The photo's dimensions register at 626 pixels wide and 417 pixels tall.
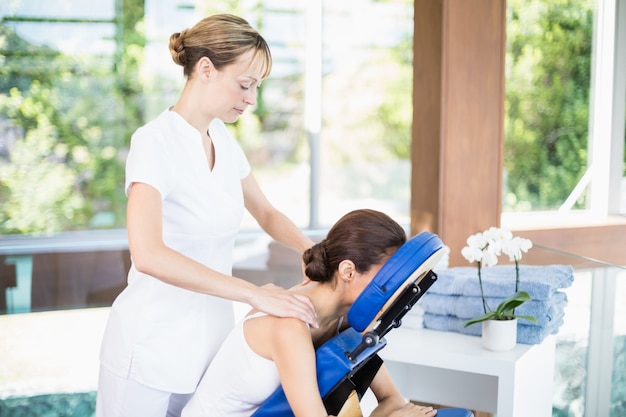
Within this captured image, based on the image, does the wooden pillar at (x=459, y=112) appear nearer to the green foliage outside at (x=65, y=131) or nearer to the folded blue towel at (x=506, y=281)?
the folded blue towel at (x=506, y=281)

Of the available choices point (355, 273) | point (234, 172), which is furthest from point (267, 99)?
point (355, 273)

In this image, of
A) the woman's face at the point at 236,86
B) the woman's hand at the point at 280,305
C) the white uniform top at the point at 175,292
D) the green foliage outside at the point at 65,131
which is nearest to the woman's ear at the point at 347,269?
the woman's hand at the point at 280,305

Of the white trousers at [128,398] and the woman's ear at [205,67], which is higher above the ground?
the woman's ear at [205,67]

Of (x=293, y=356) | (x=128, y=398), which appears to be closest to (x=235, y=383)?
(x=293, y=356)

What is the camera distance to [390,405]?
5.60 feet

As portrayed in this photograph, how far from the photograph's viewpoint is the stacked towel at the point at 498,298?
1.96 metres

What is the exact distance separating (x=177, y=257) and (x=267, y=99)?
223 cm

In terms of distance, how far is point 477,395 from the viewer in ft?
7.12

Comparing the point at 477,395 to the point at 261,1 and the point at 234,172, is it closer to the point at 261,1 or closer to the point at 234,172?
the point at 234,172

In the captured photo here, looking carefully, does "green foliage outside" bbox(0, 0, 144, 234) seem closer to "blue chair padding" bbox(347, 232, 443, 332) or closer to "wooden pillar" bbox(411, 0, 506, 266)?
"wooden pillar" bbox(411, 0, 506, 266)

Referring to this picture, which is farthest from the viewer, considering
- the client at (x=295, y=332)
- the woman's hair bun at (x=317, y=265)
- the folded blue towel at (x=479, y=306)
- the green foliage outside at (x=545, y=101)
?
the green foliage outside at (x=545, y=101)

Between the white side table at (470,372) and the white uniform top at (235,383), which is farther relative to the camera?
the white side table at (470,372)

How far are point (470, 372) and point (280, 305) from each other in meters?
0.86

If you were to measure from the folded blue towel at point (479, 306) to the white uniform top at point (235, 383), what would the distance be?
740 millimetres
